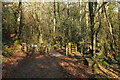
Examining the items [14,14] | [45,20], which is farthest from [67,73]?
[45,20]

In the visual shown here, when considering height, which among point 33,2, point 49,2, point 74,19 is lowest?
point 74,19

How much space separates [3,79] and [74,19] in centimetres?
1755

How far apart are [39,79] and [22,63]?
3.54 m

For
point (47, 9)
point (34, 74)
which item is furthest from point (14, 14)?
point (34, 74)

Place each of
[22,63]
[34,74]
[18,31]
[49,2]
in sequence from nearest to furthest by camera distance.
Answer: [34,74] < [22,63] < [18,31] < [49,2]

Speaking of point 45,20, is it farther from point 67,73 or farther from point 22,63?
point 67,73

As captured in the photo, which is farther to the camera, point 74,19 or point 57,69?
point 74,19

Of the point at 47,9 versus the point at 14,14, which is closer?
the point at 14,14

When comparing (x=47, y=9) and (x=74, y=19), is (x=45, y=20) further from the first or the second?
(x=74, y=19)

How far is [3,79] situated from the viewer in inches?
301

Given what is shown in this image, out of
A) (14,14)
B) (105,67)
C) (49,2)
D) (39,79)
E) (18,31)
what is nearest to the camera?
(39,79)

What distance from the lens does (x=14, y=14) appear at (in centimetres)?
1816

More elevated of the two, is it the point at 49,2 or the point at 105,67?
the point at 49,2

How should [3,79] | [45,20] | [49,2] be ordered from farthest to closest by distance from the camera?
[45,20], [49,2], [3,79]
